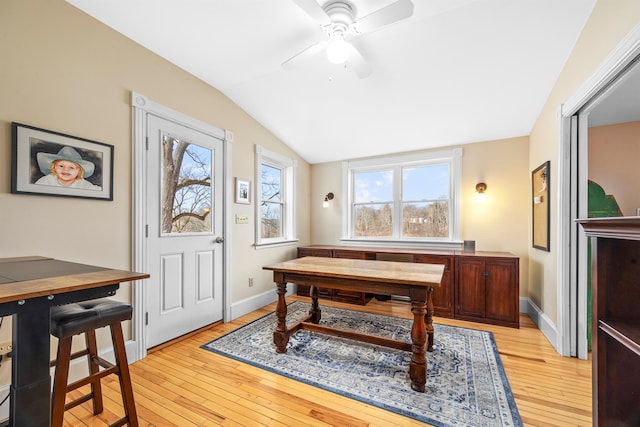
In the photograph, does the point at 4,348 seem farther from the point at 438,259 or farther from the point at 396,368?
the point at 438,259

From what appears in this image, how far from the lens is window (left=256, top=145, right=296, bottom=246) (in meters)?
3.76

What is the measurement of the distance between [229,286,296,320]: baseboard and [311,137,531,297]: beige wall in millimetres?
2897

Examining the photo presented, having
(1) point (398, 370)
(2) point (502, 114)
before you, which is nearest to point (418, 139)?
(2) point (502, 114)

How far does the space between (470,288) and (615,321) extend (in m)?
2.34

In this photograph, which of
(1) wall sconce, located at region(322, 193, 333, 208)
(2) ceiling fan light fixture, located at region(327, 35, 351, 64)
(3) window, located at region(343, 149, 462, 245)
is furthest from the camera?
(1) wall sconce, located at region(322, 193, 333, 208)

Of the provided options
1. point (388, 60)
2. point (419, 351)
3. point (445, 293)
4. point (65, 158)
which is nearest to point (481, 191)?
point (445, 293)

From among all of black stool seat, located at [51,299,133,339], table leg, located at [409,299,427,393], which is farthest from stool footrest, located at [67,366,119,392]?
table leg, located at [409,299,427,393]

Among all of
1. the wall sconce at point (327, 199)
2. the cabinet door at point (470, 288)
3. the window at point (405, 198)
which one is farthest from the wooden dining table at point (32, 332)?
the window at point (405, 198)

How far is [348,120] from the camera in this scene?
3.58 m

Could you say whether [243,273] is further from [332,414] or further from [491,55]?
[491,55]

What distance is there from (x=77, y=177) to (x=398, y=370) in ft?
9.42

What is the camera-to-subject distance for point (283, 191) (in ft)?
14.7

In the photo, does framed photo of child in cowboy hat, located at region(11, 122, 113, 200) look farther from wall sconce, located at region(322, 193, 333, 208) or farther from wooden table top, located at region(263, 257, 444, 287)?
wall sconce, located at region(322, 193, 333, 208)

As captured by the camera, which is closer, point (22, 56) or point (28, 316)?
point (28, 316)
